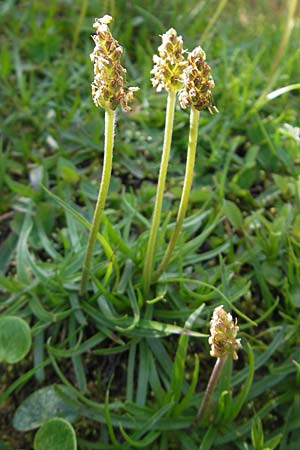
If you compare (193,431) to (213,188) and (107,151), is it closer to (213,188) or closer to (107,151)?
(107,151)

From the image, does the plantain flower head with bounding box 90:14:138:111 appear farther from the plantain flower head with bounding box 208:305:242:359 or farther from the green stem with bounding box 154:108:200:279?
the plantain flower head with bounding box 208:305:242:359

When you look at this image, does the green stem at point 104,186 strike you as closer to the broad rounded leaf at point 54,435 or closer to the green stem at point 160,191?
the green stem at point 160,191

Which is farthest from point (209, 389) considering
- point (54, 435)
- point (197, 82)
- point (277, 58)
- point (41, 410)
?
point (277, 58)

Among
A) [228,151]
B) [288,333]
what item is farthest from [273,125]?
[288,333]

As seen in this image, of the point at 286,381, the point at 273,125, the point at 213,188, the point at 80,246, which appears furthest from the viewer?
the point at 273,125

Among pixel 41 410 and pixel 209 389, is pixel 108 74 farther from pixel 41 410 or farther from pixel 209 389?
pixel 41 410

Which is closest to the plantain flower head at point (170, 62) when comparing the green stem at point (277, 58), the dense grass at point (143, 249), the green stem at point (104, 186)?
the green stem at point (104, 186)

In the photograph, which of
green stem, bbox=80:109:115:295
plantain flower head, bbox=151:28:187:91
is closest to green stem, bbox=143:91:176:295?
plantain flower head, bbox=151:28:187:91
